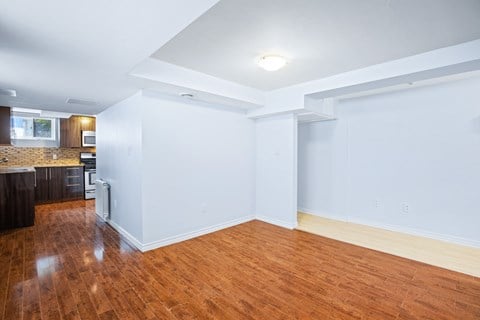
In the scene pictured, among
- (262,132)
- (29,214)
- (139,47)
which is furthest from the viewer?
(262,132)

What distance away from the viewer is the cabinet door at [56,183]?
20.3 ft

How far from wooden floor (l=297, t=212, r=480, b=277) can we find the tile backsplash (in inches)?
265

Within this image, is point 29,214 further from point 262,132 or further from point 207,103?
point 262,132

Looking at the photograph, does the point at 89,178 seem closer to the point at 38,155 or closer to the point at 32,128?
the point at 38,155

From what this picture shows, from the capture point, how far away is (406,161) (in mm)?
4059

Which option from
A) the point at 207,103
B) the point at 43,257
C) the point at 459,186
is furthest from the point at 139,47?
the point at 459,186

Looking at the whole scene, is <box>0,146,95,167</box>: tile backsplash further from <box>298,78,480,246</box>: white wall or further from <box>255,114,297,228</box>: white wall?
<box>298,78,480,246</box>: white wall

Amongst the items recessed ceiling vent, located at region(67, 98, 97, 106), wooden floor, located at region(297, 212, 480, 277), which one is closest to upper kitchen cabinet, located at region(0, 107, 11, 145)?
recessed ceiling vent, located at region(67, 98, 97, 106)

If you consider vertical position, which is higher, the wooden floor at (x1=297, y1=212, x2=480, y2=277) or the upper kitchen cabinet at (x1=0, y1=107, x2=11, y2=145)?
the upper kitchen cabinet at (x1=0, y1=107, x2=11, y2=145)

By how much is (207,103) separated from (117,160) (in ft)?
6.28

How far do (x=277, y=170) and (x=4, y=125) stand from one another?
545 centimetres

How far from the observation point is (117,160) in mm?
4223

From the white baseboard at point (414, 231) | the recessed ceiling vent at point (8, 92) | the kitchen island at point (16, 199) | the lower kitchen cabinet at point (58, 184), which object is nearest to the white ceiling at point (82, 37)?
the recessed ceiling vent at point (8, 92)

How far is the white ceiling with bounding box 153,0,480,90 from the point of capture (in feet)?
5.98
